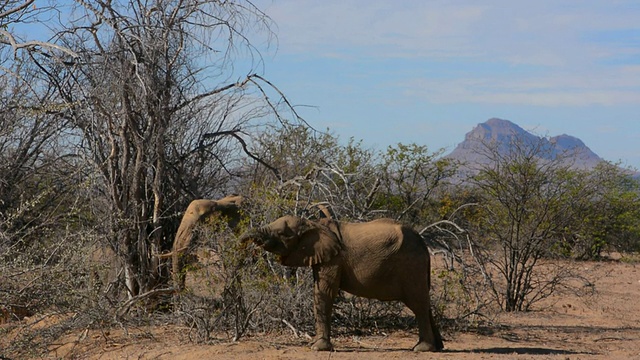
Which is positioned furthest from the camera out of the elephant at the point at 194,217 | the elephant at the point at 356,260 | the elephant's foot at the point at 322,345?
the elephant at the point at 194,217

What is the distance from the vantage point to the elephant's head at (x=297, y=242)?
995cm

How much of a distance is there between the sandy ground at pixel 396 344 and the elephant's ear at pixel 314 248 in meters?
0.97

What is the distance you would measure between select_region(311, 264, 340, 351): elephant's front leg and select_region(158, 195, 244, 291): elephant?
2.14 metres

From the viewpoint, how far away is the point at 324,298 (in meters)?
9.95

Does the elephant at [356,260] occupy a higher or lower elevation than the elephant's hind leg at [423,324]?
higher

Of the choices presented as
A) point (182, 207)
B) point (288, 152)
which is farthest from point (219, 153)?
point (288, 152)

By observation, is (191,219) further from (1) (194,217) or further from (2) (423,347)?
(2) (423,347)

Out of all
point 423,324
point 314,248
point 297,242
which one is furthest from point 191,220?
point 423,324

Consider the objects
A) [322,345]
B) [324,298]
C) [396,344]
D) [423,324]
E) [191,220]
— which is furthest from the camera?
[191,220]

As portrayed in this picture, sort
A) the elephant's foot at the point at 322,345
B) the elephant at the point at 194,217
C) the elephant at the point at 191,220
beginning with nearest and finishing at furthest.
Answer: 1. the elephant's foot at the point at 322,345
2. the elephant at the point at 194,217
3. the elephant at the point at 191,220

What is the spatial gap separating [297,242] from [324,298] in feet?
2.19

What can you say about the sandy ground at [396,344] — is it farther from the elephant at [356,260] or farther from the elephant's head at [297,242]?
the elephant's head at [297,242]

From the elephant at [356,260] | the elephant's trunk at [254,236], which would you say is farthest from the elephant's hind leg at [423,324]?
the elephant's trunk at [254,236]

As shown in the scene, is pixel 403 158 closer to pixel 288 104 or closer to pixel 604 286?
pixel 604 286
